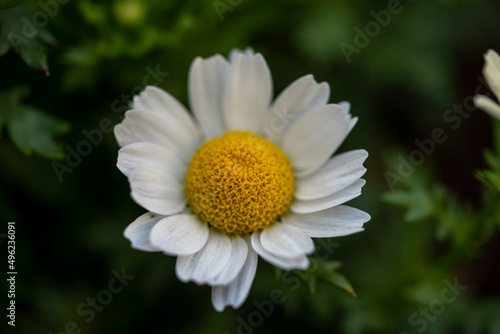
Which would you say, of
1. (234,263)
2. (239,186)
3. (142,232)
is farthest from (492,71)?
(142,232)

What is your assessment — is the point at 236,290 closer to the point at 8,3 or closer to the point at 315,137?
the point at 315,137

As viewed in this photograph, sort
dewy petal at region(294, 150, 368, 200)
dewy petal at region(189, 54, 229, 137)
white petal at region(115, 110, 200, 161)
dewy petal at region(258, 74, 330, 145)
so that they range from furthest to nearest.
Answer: dewy petal at region(189, 54, 229, 137), dewy petal at region(258, 74, 330, 145), white petal at region(115, 110, 200, 161), dewy petal at region(294, 150, 368, 200)

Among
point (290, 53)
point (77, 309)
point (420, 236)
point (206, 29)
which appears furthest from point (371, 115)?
point (77, 309)

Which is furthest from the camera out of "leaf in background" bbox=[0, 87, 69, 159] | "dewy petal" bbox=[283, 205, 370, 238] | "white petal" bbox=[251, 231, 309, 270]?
"leaf in background" bbox=[0, 87, 69, 159]

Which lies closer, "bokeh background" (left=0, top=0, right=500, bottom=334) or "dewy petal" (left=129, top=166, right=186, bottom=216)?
"dewy petal" (left=129, top=166, right=186, bottom=216)

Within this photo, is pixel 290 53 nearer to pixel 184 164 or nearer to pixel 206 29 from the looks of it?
pixel 206 29

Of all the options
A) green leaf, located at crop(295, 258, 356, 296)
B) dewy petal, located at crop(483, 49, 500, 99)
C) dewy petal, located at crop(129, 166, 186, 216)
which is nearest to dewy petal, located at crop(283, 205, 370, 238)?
green leaf, located at crop(295, 258, 356, 296)

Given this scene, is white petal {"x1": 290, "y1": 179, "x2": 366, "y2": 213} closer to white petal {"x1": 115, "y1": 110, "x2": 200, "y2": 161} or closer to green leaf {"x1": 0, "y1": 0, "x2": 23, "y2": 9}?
white petal {"x1": 115, "y1": 110, "x2": 200, "y2": 161}
